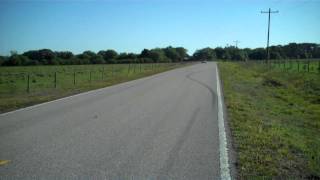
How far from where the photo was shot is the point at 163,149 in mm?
7508

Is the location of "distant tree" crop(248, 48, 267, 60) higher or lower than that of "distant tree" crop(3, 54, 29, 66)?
higher

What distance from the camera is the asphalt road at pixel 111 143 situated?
607cm

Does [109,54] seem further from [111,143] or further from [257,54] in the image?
[111,143]

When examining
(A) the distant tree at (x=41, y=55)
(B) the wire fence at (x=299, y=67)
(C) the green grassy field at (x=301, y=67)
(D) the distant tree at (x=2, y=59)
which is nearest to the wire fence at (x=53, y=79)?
(B) the wire fence at (x=299, y=67)

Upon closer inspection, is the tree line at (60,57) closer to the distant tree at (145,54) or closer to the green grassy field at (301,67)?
the distant tree at (145,54)

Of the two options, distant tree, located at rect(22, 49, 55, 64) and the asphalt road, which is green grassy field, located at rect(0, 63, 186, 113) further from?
distant tree, located at rect(22, 49, 55, 64)

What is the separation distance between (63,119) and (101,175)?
219 inches

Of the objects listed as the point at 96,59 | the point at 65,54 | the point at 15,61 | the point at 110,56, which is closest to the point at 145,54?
the point at 110,56

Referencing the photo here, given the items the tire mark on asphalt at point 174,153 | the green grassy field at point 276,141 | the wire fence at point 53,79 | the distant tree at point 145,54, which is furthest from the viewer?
the distant tree at point 145,54

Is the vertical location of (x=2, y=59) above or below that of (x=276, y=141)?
above

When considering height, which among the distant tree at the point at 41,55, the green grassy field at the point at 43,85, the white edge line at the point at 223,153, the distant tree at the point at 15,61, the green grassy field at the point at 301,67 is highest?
the distant tree at the point at 41,55

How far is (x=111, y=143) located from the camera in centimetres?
799

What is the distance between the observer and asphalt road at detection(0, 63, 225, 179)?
6.07 meters

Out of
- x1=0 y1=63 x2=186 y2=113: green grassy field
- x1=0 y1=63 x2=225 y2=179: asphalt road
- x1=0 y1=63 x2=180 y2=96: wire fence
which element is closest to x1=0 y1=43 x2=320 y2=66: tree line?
x1=0 y1=63 x2=180 y2=96: wire fence
